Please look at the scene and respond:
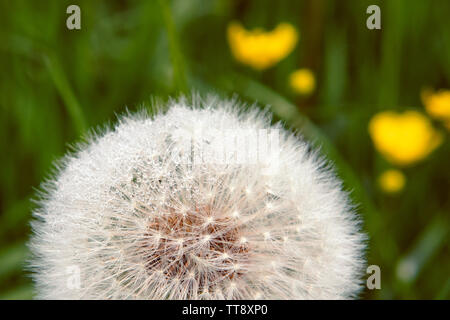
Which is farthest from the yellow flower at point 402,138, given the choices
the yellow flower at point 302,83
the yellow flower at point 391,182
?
the yellow flower at point 302,83

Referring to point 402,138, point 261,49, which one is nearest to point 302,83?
point 261,49

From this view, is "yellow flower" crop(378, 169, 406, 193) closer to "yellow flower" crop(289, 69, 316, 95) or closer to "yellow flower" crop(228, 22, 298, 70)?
"yellow flower" crop(289, 69, 316, 95)

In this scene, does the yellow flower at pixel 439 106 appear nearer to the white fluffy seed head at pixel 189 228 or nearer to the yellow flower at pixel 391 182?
the yellow flower at pixel 391 182

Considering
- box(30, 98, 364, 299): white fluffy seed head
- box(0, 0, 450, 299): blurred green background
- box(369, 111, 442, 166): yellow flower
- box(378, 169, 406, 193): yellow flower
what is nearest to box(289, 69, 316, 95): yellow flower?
box(0, 0, 450, 299): blurred green background
